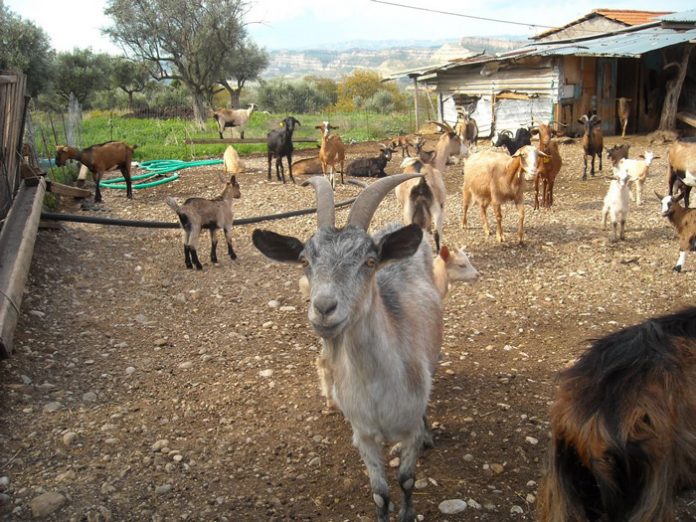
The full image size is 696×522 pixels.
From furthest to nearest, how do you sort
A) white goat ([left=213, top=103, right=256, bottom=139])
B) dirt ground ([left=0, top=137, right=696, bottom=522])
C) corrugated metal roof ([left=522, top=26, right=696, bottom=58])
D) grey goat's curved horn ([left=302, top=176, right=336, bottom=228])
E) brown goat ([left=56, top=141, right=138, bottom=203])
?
white goat ([left=213, top=103, right=256, bottom=139]) → corrugated metal roof ([left=522, top=26, right=696, bottom=58]) → brown goat ([left=56, top=141, right=138, bottom=203]) → dirt ground ([left=0, top=137, right=696, bottom=522]) → grey goat's curved horn ([left=302, top=176, right=336, bottom=228])

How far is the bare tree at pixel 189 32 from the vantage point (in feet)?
99.3

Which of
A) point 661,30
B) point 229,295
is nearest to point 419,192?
point 229,295

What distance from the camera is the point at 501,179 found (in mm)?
9039

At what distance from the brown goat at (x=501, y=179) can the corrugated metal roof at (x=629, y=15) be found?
21.4m

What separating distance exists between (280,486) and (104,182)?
1222 cm

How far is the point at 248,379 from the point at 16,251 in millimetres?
3057

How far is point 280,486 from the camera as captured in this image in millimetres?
3713

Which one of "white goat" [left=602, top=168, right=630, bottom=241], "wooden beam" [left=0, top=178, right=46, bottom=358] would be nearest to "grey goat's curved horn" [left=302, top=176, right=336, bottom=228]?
"wooden beam" [left=0, top=178, right=46, bottom=358]

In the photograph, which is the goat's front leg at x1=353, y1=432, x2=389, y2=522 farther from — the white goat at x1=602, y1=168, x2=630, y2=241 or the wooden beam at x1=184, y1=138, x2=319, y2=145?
the wooden beam at x1=184, y1=138, x2=319, y2=145

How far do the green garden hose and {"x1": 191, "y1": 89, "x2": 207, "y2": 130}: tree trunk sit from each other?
33.8ft

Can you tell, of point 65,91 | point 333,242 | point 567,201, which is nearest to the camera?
point 333,242

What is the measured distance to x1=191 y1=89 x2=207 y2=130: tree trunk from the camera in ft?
89.4

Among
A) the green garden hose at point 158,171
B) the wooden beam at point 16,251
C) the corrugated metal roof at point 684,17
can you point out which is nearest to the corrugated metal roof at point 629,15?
the corrugated metal roof at point 684,17

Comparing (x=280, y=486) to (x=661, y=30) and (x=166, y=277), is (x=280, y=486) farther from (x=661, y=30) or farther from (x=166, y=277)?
(x=661, y=30)
